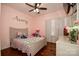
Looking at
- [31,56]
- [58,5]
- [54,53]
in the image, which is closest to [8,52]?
[31,56]

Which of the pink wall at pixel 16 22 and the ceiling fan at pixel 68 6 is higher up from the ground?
the ceiling fan at pixel 68 6

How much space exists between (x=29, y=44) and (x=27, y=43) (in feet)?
0.10

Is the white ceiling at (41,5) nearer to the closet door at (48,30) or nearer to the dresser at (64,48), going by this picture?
the closet door at (48,30)

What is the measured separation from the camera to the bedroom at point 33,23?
126 cm

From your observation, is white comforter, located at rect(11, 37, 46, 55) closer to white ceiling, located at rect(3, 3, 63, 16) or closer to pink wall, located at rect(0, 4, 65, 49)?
pink wall, located at rect(0, 4, 65, 49)

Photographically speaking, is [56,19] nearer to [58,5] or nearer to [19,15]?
[58,5]

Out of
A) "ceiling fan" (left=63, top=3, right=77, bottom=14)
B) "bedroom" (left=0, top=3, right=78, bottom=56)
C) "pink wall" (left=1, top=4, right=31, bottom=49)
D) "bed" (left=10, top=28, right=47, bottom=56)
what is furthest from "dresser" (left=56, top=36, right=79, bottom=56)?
"pink wall" (left=1, top=4, right=31, bottom=49)

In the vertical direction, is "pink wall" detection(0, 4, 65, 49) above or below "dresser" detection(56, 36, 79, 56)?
above

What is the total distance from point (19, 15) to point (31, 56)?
0.52 m

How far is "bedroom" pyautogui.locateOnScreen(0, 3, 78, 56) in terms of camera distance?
1256mm

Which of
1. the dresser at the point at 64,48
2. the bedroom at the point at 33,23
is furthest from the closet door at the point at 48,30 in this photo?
the dresser at the point at 64,48

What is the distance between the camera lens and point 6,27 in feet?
4.15

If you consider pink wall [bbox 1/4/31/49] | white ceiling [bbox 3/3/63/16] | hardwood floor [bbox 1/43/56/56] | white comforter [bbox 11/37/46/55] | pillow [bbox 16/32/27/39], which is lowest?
hardwood floor [bbox 1/43/56/56]

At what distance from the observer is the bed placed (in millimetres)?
1224
